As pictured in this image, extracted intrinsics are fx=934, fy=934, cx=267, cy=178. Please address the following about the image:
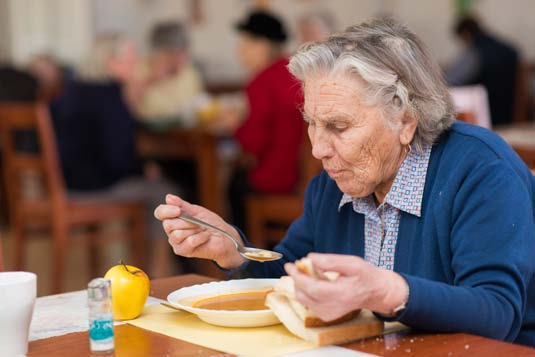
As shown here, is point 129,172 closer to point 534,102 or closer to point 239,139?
point 239,139

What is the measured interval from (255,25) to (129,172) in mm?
1005

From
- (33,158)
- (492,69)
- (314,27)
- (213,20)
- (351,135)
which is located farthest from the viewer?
(213,20)

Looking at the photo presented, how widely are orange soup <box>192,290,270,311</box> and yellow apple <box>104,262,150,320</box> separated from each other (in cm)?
9

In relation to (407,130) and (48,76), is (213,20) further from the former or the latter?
(407,130)

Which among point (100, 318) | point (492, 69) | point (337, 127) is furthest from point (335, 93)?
point (492, 69)

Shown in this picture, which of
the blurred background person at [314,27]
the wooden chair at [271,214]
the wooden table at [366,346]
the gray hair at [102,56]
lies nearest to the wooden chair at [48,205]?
the wooden chair at [271,214]

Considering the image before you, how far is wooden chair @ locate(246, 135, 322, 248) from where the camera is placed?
14.1 feet

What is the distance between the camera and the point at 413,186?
5.37 feet

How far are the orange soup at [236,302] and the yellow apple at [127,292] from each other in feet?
0.29

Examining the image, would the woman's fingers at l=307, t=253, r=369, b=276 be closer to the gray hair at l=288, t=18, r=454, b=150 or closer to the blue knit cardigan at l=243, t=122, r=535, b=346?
the blue knit cardigan at l=243, t=122, r=535, b=346

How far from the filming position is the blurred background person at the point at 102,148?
4738 millimetres

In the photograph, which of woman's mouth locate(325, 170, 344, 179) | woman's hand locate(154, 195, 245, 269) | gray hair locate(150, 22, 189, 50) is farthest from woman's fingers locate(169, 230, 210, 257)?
gray hair locate(150, 22, 189, 50)

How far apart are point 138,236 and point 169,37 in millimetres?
1951

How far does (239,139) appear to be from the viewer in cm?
449
